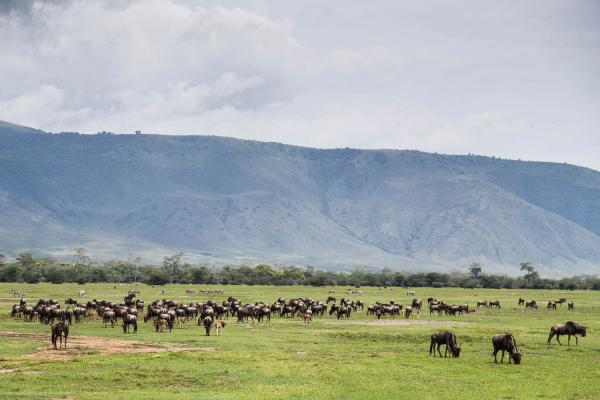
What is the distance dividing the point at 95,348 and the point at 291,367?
1230 cm

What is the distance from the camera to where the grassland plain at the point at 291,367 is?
2866cm

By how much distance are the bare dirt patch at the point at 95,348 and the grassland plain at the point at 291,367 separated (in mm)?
99

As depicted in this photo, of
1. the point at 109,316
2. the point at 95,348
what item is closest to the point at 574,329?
the point at 95,348

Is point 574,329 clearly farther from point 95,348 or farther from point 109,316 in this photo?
point 109,316

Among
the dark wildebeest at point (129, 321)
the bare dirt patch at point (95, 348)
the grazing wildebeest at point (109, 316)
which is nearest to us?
the bare dirt patch at point (95, 348)

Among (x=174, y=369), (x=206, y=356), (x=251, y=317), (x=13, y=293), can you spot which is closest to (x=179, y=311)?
(x=251, y=317)

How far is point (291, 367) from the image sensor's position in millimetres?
34281

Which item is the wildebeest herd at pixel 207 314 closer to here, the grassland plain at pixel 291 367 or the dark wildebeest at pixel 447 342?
the dark wildebeest at pixel 447 342

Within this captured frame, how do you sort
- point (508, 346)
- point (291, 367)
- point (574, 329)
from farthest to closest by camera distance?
point (574, 329)
point (508, 346)
point (291, 367)

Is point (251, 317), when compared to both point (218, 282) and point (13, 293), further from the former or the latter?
point (218, 282)

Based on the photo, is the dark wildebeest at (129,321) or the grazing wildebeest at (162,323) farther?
the grazing wildebeest at (162,323)

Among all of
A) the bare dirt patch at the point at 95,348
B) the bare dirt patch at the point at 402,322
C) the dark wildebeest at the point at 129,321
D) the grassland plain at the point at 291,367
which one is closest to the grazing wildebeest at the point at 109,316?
the grassland plain at the point at 291,367

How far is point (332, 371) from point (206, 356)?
725 cm

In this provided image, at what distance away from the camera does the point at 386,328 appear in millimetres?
56250
